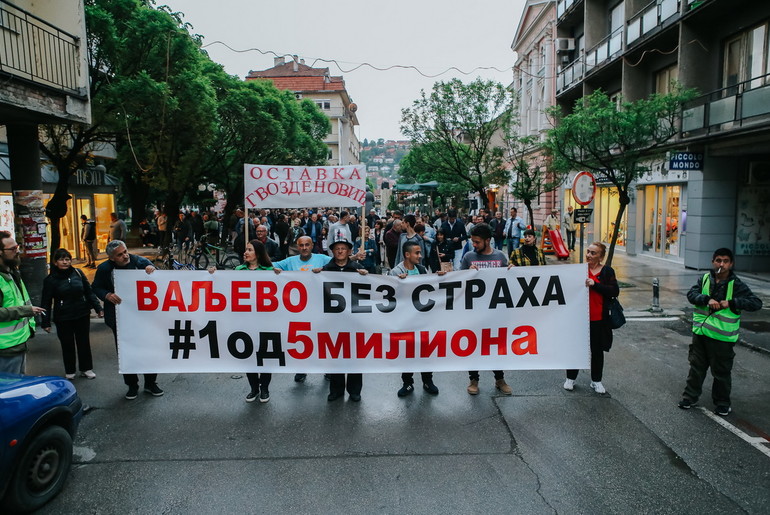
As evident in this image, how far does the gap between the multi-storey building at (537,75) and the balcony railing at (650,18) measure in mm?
8146

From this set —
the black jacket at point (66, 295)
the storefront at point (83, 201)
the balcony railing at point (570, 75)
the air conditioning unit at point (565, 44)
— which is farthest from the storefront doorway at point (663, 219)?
the storefront at point (83, 201)

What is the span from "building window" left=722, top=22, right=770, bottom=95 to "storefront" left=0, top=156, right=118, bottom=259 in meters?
20.5

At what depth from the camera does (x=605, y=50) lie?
73.5 ft

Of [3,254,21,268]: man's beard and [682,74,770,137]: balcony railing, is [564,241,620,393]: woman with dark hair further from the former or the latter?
[682,74,770,137]: balcony railing

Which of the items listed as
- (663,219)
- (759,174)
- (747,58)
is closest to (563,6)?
(663,219)

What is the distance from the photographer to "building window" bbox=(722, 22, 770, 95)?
46.7 ft

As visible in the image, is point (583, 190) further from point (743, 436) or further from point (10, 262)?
point (10, 262)

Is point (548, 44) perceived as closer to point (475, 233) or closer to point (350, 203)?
point (350, 203)

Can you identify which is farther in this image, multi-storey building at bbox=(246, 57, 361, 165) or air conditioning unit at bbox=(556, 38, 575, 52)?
multi-storey building at bbox=(246, 57, 361, 165)

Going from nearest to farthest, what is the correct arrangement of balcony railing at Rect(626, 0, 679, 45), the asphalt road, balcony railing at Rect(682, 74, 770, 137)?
the asphalt road → balcony railing at Rect(682, 74, 770, 137) → balcony railing at Rect(626, 0, 679, 45)

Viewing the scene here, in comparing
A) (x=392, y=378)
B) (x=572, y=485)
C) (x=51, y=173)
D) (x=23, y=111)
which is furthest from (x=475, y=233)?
(x=51, y=173)

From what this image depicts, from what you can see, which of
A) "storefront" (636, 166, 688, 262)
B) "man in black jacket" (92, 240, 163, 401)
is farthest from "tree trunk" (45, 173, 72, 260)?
"storefront" (636, 166, 688, 262)

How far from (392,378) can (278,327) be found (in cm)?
179

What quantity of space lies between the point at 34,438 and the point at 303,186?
6949 millimetres
